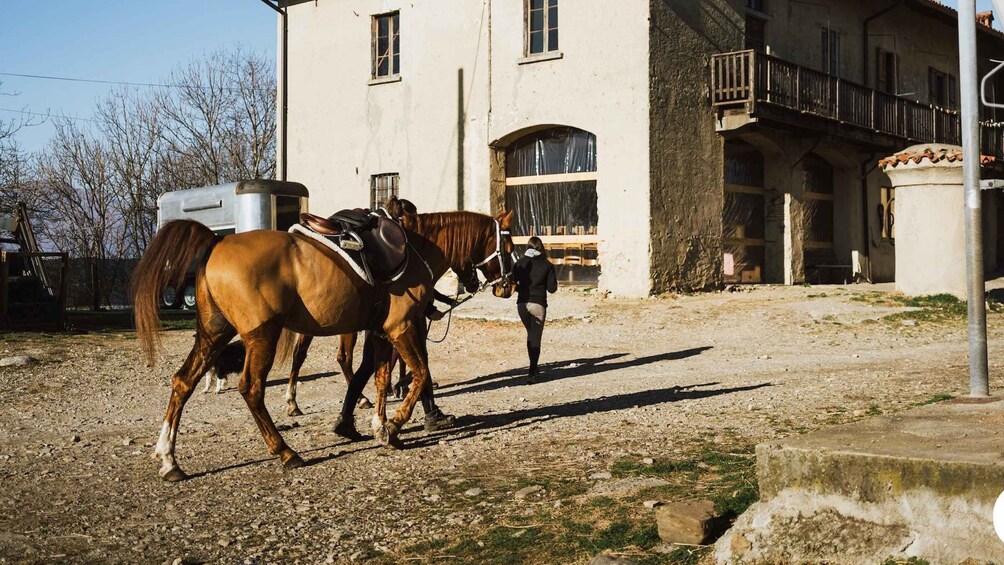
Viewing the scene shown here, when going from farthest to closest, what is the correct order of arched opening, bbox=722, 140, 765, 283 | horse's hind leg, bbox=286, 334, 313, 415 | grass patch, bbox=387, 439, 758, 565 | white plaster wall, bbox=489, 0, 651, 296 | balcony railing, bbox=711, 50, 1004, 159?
1. arched opening, bbox=722, 140, 765, 283
2. balcony railing, bbox=711, 50, 1004, 159
3. white plaster wall, bbox=489, 0, 651, 296
4. horse's hind leg, bbox=286, 334, 313, 415
5. grass patch, bbox=387, 439, 758, 565

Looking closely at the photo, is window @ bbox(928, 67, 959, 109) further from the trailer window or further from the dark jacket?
the dark jacket

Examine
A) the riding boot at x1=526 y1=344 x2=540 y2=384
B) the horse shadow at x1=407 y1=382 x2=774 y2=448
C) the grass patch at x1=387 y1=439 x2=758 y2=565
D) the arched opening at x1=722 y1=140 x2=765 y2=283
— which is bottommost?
the grass patch at x1=387 y1=439 x2=758 y2=565

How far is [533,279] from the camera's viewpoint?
12.8m

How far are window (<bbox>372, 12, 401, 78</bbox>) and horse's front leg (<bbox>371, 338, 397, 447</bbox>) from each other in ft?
55.5

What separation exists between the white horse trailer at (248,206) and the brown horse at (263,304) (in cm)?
1404

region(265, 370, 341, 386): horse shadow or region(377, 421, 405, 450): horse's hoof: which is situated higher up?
region(265, 370, 341, 386): horse shadow

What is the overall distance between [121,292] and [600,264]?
20038 millimetres

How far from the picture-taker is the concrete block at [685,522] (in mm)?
4621

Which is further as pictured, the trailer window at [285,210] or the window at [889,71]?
the window at [889,71]

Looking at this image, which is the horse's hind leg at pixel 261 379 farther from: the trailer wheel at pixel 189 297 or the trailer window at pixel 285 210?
the trailer wheel at pixel 189 297

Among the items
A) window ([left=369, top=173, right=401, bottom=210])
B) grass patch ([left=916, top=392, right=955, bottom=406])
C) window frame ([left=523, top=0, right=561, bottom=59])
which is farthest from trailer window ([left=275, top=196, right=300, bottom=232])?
grass patch ([left=916, top=392, right=955, bottom=406])

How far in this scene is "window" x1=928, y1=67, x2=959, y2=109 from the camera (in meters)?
30.5

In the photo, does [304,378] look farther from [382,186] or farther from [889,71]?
[889,71]

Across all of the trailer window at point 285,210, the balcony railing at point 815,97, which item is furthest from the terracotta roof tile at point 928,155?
the trailer window at point 285,210
